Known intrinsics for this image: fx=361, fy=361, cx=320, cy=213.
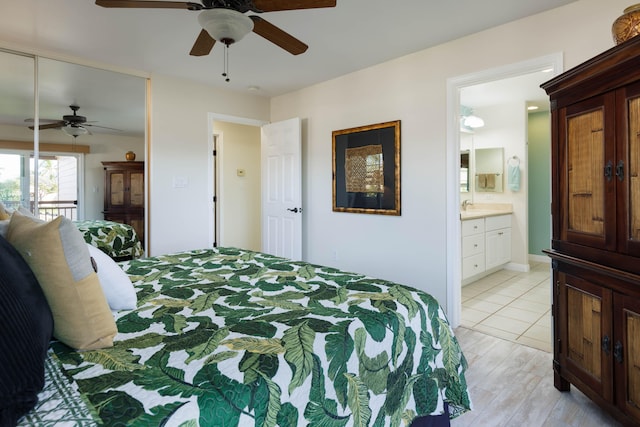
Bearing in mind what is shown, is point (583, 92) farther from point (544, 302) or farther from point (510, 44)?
point (544, 302)

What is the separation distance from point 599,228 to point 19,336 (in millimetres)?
2203

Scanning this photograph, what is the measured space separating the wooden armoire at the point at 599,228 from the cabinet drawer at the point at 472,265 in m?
2.25

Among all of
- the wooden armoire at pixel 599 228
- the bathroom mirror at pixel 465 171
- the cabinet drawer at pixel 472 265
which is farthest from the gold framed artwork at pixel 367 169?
the bathroom mirror at pixel 465 171

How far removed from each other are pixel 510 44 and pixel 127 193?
370 centimetres

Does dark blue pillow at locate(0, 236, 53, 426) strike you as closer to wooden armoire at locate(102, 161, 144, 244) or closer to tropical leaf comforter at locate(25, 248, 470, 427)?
tropical leaf comforter at locate(25, 248, 470, 427)

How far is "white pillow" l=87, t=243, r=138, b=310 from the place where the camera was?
131 centimetres

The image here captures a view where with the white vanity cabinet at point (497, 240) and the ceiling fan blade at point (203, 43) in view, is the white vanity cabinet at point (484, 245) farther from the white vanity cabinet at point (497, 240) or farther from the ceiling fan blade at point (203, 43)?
the ceiling fan blade at point (203, 43)

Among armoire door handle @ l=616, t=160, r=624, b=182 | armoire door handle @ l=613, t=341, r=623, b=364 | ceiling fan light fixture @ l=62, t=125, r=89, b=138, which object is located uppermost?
ceiling fan light fixture @ l=62, t=125, r=89, b=138

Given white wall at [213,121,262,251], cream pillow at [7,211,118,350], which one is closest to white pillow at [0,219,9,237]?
cream pillow at [7,211,118,350]

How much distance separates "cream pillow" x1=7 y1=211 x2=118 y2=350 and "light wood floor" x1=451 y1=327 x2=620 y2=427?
1.69 metres

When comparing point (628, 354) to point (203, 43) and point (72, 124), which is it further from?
point (72, 124)

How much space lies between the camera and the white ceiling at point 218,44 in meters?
2.51

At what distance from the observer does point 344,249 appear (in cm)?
409

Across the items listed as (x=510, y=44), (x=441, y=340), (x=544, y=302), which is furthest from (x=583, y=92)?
(x=544, y=302)
